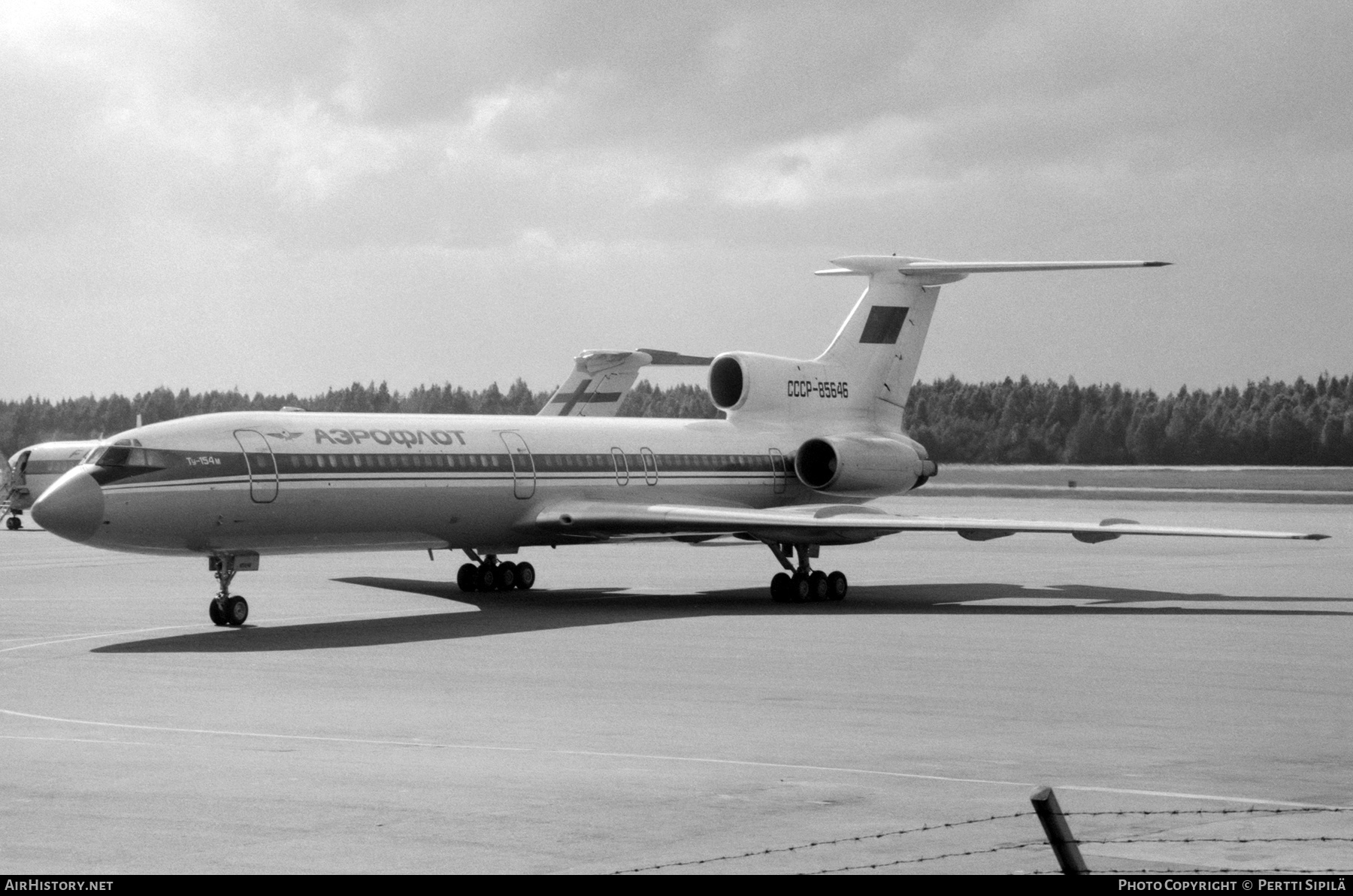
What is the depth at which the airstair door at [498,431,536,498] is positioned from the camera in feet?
99.0

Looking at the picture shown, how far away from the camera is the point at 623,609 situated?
28.5 m

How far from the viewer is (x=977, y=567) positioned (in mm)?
41000

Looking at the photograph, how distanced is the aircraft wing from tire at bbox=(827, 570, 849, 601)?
2.31 feet

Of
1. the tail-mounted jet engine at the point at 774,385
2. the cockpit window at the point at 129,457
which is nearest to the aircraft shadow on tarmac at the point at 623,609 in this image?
the cockpit window at the point at 129,457

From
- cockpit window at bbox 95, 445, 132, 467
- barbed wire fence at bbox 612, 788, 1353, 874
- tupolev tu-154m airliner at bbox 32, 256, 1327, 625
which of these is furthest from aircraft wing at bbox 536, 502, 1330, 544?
barbed wire fence at bbox 612, 788, 1353, 874

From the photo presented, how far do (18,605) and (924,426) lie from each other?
4057 inches

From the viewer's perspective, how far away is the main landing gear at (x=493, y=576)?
3219cm

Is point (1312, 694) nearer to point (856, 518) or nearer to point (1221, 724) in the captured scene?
point (1221, 724)

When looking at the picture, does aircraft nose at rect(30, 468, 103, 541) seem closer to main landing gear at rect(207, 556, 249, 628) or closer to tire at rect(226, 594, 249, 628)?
main landing gear at rect(207, 556, 249, 628)

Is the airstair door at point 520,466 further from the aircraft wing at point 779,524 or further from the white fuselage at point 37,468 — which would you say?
the white fuselage at point 37,468

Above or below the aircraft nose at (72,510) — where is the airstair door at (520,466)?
above

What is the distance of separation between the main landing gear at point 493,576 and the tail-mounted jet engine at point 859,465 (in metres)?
6.44

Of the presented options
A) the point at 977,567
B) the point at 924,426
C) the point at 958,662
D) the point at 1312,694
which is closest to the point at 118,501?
the point at 958,662

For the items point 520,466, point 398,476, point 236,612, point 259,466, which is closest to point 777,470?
point 520,466
